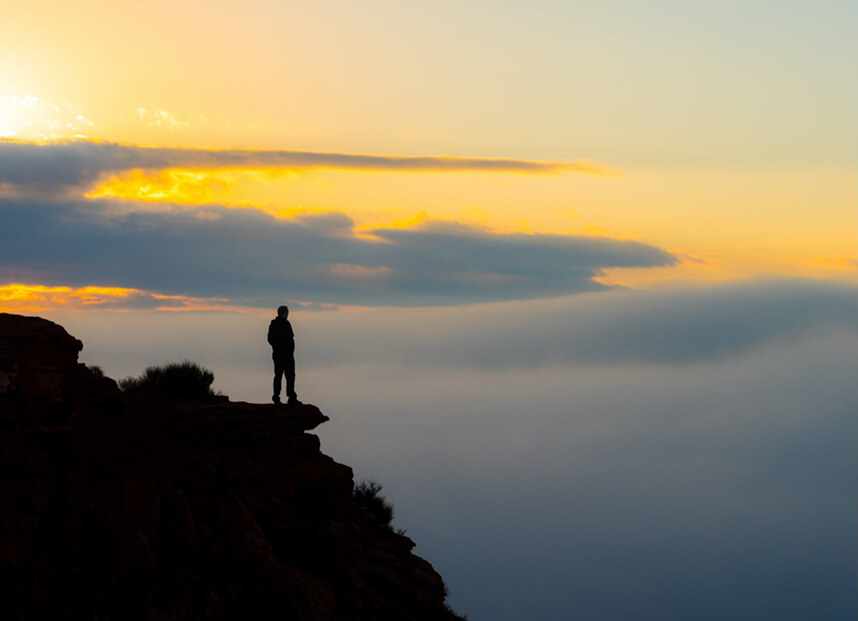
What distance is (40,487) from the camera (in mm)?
16844

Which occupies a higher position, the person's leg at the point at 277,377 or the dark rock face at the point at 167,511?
the person's leg at the point at 277,377

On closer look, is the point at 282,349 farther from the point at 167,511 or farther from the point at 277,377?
the point at 167,511

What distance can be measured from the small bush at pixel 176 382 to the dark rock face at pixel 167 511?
4.68 feet

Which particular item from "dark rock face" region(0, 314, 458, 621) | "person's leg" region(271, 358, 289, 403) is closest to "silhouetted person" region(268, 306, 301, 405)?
"person's leg" region(271, 358, 289, 403)

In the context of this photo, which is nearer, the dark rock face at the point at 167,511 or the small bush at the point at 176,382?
the dark rock face at the point at 167,511

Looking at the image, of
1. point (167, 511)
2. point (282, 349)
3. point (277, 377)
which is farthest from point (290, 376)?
point (167, 511)

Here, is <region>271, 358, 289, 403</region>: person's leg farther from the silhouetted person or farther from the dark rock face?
the dark rock face

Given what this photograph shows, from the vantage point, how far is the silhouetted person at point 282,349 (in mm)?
23250

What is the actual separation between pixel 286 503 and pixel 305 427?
2.06m

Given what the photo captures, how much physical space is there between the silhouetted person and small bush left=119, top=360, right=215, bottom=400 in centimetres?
203

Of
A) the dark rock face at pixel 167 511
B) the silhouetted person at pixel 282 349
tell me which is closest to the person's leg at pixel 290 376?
the silhouetted person at pixel 282 349

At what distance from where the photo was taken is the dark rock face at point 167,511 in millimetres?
16516

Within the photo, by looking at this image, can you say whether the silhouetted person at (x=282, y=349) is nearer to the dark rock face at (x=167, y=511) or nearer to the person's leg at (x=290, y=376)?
the person's leg at (x=290, y=376)

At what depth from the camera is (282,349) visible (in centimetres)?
2328
